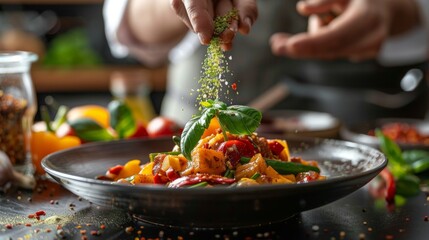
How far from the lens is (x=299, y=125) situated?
7.29 feet

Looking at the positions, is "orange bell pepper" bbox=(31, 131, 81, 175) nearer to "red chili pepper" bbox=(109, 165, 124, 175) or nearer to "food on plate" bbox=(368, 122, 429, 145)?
"red chili pepper" bbox=(109, 165, 124, 175)

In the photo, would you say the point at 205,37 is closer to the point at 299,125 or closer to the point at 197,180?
the point at 197,180

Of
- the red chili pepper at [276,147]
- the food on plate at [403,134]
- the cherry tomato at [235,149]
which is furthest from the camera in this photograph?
the food on plate at [403,134]

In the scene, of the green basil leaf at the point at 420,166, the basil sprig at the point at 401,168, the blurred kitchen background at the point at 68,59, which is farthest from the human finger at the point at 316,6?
the blurred kitchen background at the point at 68,59

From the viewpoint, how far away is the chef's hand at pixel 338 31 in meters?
2.00

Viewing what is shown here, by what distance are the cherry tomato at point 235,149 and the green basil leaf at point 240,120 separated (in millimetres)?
34

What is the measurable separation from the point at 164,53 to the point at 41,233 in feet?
6.36

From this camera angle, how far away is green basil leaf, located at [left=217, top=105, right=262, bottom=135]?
112 cm

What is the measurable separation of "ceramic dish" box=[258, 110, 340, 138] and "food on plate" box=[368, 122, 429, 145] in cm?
16

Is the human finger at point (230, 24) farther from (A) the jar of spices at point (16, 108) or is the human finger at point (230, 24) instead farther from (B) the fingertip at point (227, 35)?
(A) the jar of spices at point (16, 108)

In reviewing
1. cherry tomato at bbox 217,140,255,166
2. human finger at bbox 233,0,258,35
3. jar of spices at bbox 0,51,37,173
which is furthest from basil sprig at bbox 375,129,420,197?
jar of spices at bbox 0,51,37,173

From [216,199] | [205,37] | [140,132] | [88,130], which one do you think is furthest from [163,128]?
[216,199]

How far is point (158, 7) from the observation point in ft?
8.75

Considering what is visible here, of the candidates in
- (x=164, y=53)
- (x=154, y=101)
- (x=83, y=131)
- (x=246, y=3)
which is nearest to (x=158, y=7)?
(x=164, y=53)
